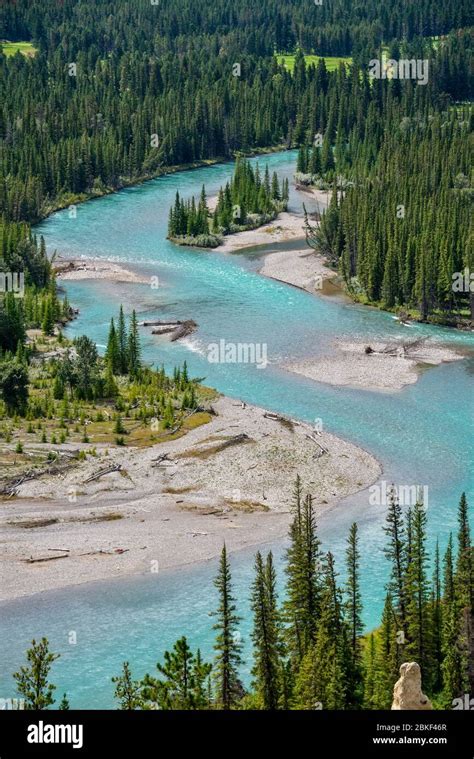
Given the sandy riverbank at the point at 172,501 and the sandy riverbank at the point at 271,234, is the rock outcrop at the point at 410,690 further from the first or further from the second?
the sandy riverbank at the point at 271,234

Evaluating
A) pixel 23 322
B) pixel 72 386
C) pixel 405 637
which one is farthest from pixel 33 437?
pixel 405 637

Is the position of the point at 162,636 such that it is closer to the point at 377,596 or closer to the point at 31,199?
the point at 377,596

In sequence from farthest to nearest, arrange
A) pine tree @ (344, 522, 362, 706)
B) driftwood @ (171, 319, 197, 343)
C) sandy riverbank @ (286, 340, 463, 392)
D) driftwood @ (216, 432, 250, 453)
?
1. driftwood @ (171, 319, 197, 343)
2. sandy riverbank @ (286, 340, 463, 392)
3. driftwood @ (216, 432, 250, 453)
4. pine tree @ (344, 522, 362, 706)

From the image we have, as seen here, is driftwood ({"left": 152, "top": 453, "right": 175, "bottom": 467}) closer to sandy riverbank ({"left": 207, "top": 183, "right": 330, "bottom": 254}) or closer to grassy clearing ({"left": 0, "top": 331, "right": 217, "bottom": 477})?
grassy clearing ({"left": 0, "top": 331, "right": 217, "bottom": 477})

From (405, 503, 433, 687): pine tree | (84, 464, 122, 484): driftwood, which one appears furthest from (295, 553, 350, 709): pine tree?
(84, 464, 122, 484): driftwood

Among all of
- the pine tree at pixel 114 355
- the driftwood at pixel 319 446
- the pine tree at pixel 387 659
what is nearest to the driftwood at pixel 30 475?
the driftwood at pixel 319 446
